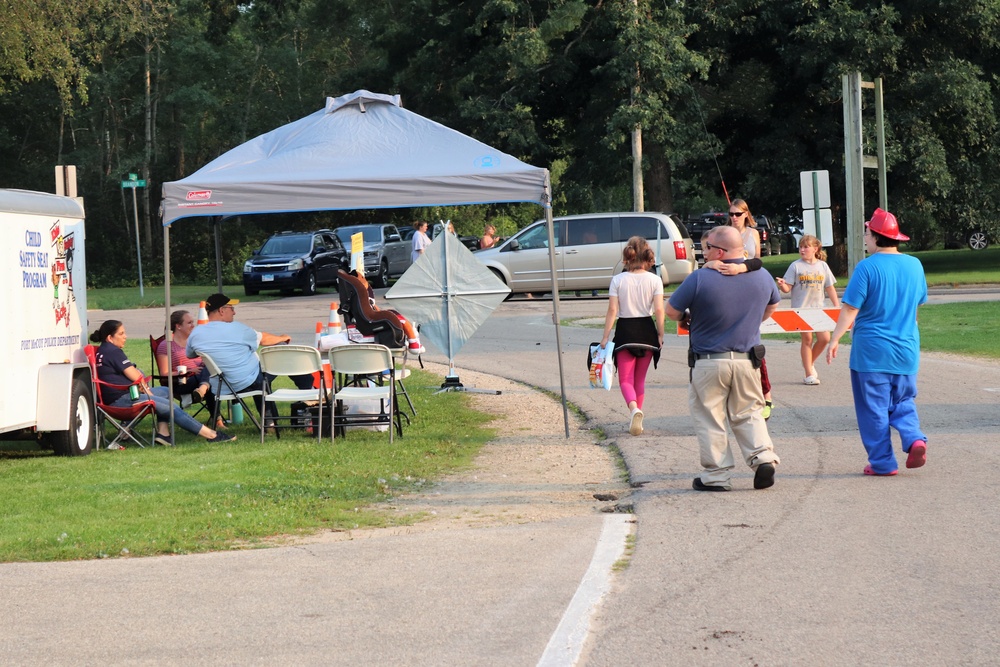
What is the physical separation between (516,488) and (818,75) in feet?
89.1

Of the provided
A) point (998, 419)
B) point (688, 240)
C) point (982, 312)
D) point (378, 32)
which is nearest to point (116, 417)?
point (998, 419)

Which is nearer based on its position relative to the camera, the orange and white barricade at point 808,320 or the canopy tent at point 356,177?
the canopy tent at point 356,177

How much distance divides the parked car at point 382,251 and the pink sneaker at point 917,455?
29.4 meters

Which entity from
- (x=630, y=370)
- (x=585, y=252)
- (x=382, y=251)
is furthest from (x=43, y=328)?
(x=382, y=251)

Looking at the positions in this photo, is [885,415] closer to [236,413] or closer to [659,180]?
[236,413]

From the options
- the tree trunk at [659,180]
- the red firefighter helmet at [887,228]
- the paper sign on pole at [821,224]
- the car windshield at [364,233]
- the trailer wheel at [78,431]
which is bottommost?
the trailer wheel at [78,431]

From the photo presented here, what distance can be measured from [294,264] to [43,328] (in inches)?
957

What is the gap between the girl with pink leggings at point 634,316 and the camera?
11148mm

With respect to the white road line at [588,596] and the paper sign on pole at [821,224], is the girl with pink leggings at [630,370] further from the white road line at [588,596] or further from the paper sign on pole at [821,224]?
the paper sign on pole at [821,224]

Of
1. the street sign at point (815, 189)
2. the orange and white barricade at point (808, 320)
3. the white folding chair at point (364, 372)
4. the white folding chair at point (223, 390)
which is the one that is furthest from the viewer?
Answer: the street sign at point (815, 189)

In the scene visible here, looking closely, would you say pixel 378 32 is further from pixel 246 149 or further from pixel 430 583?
pixel 430 583

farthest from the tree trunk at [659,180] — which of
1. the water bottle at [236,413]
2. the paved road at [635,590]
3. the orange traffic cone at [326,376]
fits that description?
the paved road at [635,590]

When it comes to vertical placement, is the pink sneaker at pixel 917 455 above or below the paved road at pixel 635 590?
above

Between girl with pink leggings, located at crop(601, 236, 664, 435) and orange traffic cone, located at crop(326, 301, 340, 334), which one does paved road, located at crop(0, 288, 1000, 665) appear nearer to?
girl with pink leggings, located at crop(601, 236, 664, 435)
